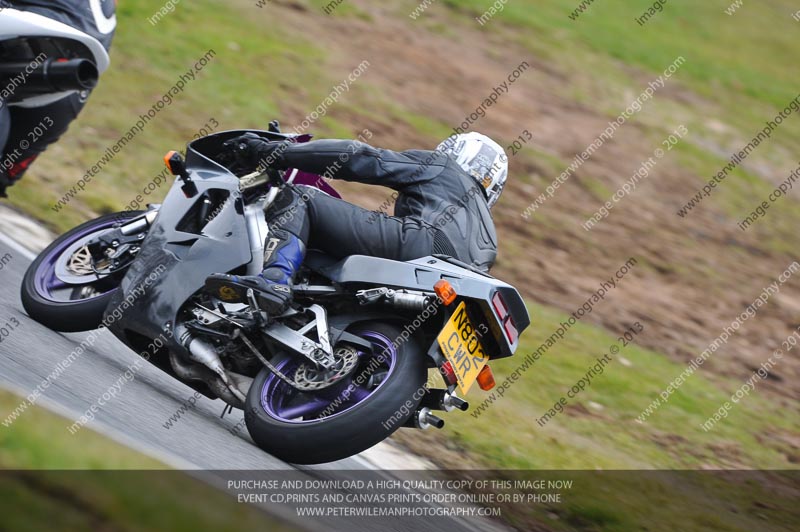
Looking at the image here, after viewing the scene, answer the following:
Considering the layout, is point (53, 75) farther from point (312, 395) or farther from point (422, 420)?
point (422, 420)

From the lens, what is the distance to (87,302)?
→ 5.78 metres

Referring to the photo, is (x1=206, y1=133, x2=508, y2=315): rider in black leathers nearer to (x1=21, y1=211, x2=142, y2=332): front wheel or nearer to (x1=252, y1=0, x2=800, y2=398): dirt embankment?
(x1=21, y1=211, x2=142, y2=332): front wheel

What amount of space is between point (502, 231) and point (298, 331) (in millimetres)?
7293

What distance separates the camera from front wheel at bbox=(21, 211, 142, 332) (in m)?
5.79

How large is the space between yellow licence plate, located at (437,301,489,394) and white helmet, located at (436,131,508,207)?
0.83 meters

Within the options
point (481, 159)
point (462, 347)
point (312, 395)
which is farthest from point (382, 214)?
point (312, 395)

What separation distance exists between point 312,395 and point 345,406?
0.17m

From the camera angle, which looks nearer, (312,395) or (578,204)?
(312,395)

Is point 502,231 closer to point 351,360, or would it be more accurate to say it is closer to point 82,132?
point 82,132

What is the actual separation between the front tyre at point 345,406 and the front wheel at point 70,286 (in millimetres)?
1174

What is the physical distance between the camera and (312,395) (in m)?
5.13

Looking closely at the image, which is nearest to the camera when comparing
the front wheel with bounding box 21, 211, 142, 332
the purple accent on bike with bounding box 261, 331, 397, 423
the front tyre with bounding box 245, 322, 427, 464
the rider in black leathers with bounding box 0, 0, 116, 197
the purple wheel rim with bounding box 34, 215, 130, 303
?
the front tyre with bounding box 245, 322, 427, 464

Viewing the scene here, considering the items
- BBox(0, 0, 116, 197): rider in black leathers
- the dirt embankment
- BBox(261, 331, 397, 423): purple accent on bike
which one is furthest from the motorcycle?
the dirt embankment

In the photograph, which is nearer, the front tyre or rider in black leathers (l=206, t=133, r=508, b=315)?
the front tyre
